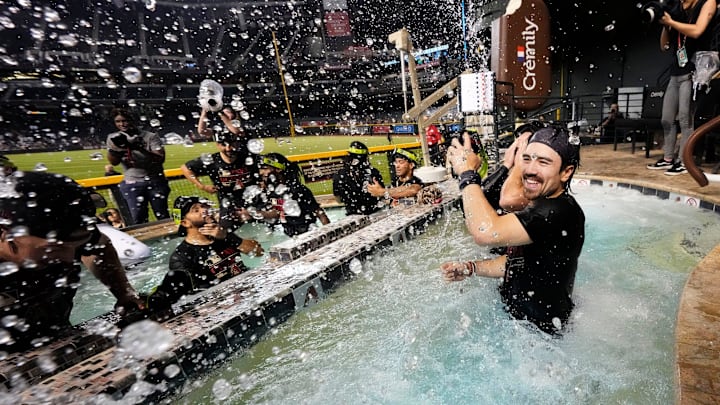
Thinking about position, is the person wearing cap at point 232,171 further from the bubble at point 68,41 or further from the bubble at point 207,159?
the bubble at point 68,41

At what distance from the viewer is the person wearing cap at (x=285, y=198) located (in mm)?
4605

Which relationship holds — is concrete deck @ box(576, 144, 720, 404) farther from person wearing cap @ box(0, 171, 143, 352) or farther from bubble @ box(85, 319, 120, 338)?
person wearing cap @ box(0, 171, 143, 352)

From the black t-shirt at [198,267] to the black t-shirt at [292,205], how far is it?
50.3 inches

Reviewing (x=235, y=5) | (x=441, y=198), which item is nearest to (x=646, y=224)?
(x=441, y=198)

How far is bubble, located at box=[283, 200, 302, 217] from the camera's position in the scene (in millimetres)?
4762

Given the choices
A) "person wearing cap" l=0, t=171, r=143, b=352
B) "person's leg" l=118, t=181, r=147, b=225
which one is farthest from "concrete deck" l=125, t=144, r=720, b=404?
"person's leg" l=118, t=181, r=147, b=225

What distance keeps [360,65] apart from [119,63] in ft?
101

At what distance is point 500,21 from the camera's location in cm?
743

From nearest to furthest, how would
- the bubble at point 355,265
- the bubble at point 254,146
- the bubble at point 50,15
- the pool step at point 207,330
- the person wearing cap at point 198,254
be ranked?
the pool step at point 207,330, the person wearing cap at point 198,254, the bubble at point 355,265, the bubble at point 254,146, the bubble at point 50,15

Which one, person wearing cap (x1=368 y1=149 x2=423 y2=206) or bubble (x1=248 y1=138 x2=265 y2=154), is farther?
person wearing cap (x1=368 y1=149 x2=423 y2=206)

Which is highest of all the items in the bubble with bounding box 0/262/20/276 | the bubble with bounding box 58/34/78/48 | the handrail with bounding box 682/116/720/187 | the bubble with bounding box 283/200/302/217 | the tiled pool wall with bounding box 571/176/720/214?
the bubble with bounding box 58/34/78/48

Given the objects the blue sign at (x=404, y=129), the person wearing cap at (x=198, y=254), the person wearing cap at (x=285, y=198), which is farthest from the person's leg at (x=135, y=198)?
the blue sign at (x=404, y=129)

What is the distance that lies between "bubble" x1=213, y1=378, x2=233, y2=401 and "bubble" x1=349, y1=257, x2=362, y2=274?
1572mm

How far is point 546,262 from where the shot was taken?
1.89 meters
